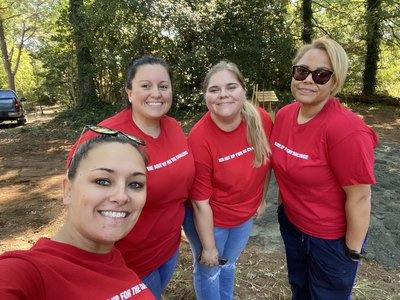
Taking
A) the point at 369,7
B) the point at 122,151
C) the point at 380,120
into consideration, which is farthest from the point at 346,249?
the point at 369,7

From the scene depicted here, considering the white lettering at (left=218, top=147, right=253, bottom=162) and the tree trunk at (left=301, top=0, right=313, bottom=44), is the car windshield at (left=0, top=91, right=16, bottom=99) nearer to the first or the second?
the tree trunk at (left=301, top=0, right=313, bottom=44)

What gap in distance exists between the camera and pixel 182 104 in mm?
12258

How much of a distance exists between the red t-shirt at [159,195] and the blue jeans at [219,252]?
1.07 feet

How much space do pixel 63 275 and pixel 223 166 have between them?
140 centimetres

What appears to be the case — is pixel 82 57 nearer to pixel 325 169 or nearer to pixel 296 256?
pixel 296 256

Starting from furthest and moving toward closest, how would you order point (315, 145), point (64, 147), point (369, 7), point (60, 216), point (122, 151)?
1. point (369, 7)
2. point (64, 147)
3. point (60, 216)
4. point (315, 145)
5. point (122, 151)

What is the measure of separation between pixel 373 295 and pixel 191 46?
384 inches

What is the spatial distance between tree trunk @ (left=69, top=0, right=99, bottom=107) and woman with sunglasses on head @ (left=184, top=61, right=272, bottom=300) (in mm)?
10799

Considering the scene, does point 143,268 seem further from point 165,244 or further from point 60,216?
point 60,216

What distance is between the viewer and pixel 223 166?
2.46 metres

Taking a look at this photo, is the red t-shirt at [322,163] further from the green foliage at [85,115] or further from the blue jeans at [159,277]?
the green foliage at [85,115]

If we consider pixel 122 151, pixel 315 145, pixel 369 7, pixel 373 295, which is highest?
pixel 369 7

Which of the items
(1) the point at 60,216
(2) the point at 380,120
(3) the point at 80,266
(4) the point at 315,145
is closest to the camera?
(3) the point at 80,266

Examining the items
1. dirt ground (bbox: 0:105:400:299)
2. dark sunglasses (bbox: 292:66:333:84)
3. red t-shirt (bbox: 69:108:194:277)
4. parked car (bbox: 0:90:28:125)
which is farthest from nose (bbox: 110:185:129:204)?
parked car (bbox: 0:90:28:125)
